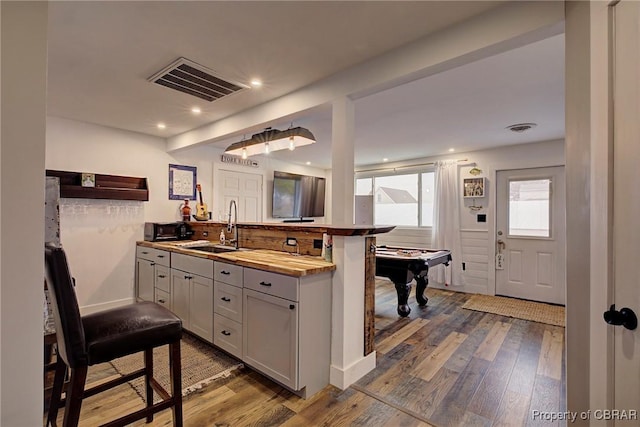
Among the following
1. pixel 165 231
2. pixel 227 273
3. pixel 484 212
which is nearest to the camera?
pixel 227 273

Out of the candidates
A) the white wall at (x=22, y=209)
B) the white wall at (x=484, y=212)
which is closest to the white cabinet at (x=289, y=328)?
the white wall at (x=22, y=209)

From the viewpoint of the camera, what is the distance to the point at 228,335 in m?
2.47

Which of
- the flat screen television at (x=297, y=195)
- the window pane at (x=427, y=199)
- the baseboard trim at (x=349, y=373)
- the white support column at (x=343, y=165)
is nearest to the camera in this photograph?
the baseboard trim at (x=349, y=373)

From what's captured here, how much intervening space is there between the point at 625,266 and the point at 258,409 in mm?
2042

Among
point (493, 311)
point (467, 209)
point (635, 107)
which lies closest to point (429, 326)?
point (493, 311)

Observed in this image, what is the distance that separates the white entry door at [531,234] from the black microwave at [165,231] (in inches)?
189

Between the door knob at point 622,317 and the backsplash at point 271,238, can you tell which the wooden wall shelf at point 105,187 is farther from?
the door knob at point 622,317

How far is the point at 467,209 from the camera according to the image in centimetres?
514

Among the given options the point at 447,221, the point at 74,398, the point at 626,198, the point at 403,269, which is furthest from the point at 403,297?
the point at 74,398

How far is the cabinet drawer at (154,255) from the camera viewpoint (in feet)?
10.9

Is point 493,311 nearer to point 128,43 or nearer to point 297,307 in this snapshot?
point 297,307

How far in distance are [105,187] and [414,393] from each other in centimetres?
405

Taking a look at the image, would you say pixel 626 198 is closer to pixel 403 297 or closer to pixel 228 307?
pixel 228 307

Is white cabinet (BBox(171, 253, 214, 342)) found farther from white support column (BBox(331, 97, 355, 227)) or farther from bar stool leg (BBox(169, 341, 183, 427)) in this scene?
white support column (BBox(331, 97, 355, 227))
